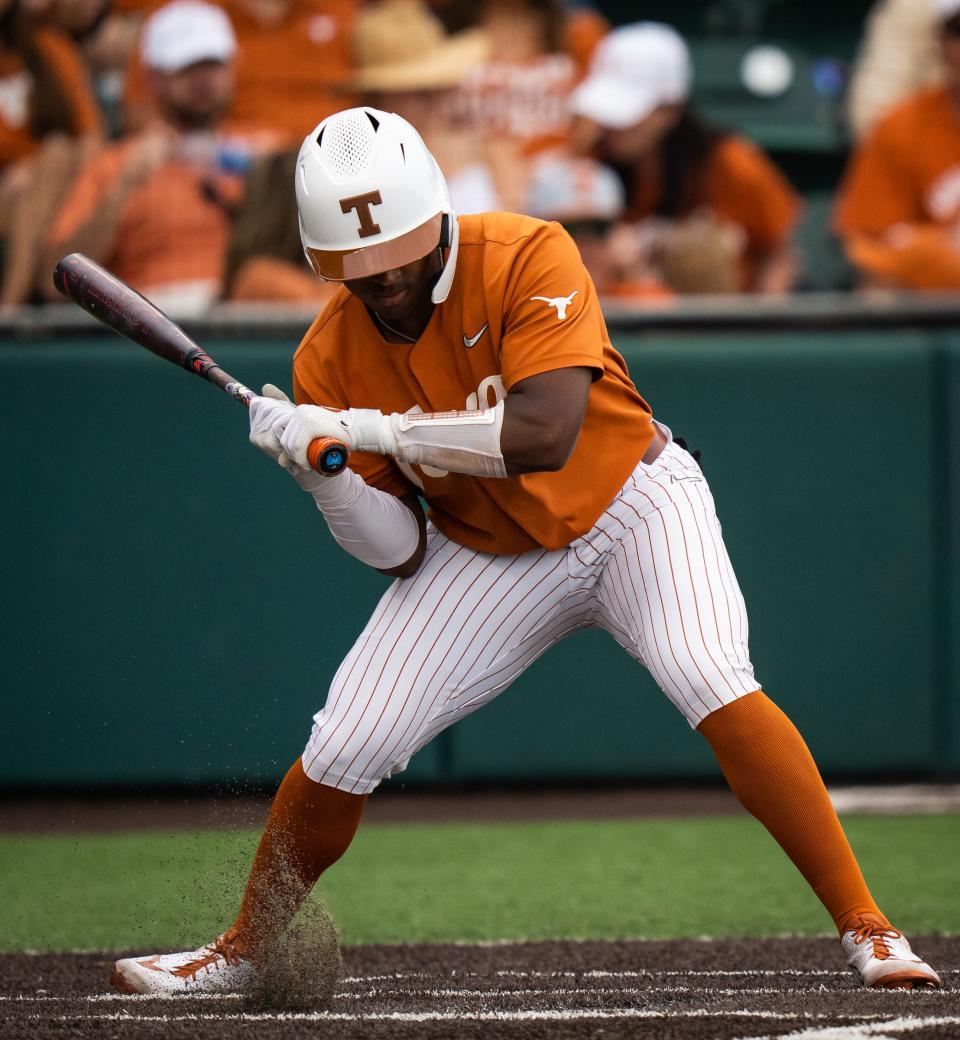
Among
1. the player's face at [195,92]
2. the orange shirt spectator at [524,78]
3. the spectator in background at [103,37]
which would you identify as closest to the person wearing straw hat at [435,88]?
the orange shirt spectator at [524,78]

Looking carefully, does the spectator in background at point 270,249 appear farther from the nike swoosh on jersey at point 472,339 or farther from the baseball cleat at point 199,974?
the baseball cleat at point 199,974

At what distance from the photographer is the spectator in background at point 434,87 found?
6328 mm

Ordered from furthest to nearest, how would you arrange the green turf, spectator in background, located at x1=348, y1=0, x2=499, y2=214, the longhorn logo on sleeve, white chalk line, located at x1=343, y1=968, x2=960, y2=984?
spectator in background, located at x1=348, y1=0, x2=499, y2=214 → the green turf → white chalk line, located at x1=343, y1=968, x2=960, y2=984 → the longhorn logo on sleeve

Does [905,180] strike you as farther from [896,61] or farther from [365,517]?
[365,517]

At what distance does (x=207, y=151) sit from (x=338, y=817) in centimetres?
379

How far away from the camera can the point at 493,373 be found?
3051mm

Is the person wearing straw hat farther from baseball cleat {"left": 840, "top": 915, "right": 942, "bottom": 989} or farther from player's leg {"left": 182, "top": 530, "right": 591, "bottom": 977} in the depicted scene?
baseball cleat {"left": 840, "top": 915, "right": 942, "bottom": 989}

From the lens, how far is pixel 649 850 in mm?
4820

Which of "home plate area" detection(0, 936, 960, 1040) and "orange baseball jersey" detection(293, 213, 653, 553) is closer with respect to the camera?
"home plate area" detection(0, 936, 960, 1040)

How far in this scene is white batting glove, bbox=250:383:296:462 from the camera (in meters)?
2.89

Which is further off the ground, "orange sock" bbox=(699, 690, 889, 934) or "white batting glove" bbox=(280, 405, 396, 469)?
"white batting glove" bbox=(280, 405, 396, 469)

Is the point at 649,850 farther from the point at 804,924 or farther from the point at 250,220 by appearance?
the point at 250,220

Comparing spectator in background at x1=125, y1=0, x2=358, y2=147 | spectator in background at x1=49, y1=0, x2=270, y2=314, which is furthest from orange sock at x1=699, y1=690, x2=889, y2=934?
spectator in background at x1=125, y1=0, x2=358, y2=147

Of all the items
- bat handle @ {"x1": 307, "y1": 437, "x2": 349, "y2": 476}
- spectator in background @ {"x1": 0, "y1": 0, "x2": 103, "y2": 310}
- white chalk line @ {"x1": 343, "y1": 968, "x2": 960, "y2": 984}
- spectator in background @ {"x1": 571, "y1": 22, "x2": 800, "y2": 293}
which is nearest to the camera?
bat handle @ {"x1": 307, "y1": 437, "x2": 349, "y2": 476}
